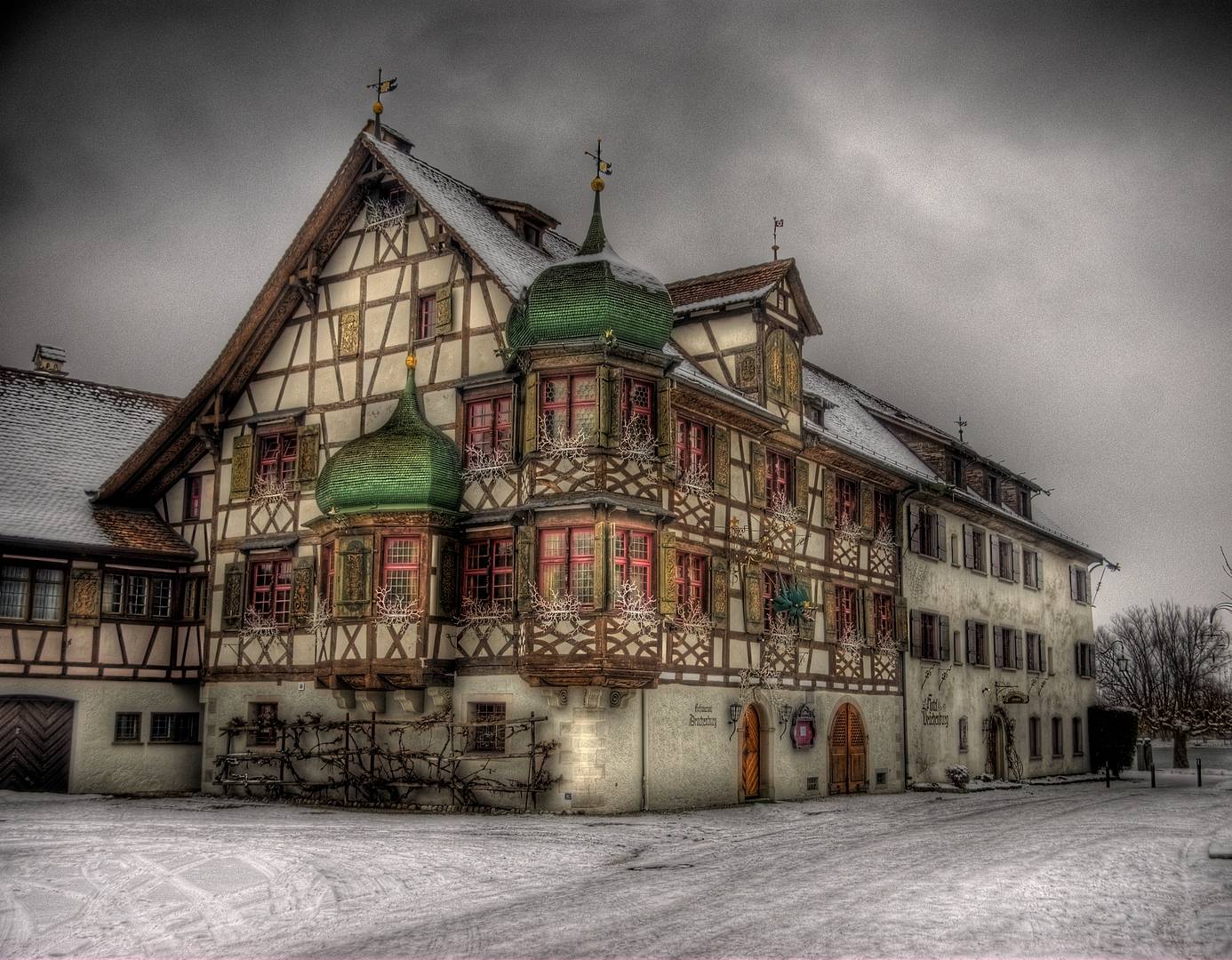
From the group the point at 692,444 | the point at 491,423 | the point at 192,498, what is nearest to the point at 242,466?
the point at 192,498

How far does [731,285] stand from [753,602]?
724 centimetres

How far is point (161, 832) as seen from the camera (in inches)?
791

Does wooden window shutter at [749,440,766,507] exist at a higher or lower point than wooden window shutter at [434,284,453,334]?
lower

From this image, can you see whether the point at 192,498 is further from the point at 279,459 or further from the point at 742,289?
the point at 742,289

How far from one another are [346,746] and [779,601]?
372 inches

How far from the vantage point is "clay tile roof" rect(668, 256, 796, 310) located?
29344 mm

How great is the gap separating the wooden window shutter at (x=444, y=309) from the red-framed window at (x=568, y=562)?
5.16 metres

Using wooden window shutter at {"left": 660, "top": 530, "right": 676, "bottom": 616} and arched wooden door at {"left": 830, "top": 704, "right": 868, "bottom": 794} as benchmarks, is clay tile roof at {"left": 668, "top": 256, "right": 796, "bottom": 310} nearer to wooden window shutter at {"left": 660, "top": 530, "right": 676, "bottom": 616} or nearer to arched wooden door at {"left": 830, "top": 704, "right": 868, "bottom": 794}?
wooden window shutter at {"left": 660, "top": 530, "right": 676, "bottom": 616}

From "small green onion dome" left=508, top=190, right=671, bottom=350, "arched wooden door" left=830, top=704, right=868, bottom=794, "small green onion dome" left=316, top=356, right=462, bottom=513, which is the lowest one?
"arched wooden door" left=830, top=704, right=868, bottom=794

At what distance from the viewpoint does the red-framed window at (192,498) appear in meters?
31.5

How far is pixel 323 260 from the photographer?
95.7ft

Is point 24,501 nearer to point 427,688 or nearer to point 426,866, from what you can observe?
point 427,688

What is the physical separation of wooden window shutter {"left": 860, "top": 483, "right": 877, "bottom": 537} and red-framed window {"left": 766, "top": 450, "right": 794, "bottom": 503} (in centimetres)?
369

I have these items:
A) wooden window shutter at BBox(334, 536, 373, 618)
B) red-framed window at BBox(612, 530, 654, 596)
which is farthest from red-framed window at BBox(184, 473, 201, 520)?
red-framed window at BBox(612, 530, 654, 596)
